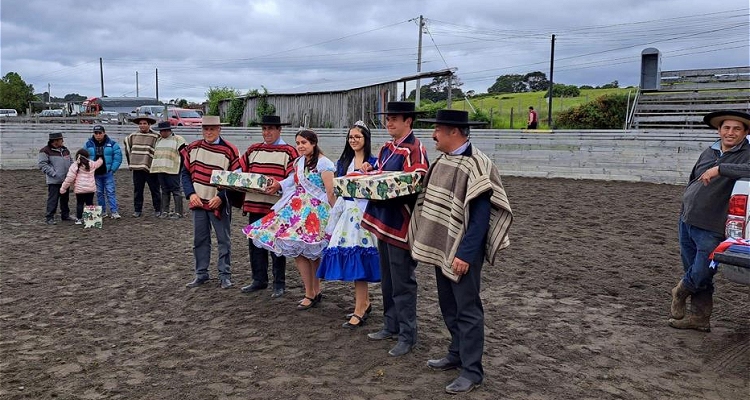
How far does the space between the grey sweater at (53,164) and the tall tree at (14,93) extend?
2197 inches

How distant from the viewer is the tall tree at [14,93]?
5916 centimetres

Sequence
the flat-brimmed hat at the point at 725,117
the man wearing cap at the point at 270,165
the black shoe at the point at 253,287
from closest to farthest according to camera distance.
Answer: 1. the flat-brimmed hat at the point at 725,117
2. the man wearing cap at the point at 270,165
3. the black shoe at the point at 253,287

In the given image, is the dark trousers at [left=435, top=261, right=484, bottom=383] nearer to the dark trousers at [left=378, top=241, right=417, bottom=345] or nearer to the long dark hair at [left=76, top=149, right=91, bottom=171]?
the dark trousers at [left=378, top=241, right=417, bottom=345]

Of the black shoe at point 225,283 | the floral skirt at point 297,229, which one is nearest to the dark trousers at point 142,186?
the black shoe at point 225,283

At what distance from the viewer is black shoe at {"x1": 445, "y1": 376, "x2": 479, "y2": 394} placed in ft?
13.5

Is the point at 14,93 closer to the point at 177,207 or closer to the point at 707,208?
the point at 177,207

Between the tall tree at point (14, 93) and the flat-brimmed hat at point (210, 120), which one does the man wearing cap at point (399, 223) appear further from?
the tall tree at point (14, 93)

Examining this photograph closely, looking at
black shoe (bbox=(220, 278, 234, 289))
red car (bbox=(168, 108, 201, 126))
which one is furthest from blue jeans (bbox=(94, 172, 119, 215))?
red car (bbox=(168, 108, 201, 126))

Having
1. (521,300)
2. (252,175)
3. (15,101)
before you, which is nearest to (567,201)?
(521,300)

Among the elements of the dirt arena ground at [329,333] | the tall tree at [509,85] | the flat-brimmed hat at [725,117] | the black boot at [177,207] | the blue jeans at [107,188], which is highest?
the tall tree at [509,85]

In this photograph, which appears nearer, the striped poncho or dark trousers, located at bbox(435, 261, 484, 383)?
the striped poncho

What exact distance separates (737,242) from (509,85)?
2301 inches

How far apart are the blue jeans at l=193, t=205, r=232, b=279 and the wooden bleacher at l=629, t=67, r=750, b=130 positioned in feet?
67.6

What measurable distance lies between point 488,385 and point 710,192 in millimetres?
2524
